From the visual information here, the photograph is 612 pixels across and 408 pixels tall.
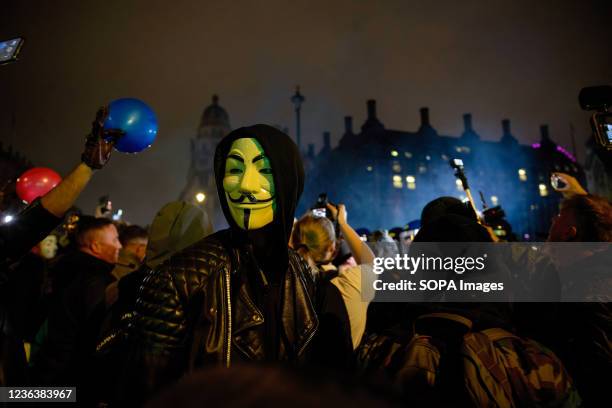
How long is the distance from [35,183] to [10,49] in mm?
3285

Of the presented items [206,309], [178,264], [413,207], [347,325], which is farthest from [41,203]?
[413,207]

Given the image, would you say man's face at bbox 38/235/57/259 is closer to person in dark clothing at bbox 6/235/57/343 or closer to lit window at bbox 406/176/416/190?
person in dark clothing at bbox 6/235/57/343

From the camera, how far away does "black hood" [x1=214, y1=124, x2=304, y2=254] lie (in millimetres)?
2137

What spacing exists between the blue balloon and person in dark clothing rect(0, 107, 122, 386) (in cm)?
150

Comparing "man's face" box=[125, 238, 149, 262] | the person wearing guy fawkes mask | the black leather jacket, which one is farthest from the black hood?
"man's face" box=[125, 238, 149, 262]

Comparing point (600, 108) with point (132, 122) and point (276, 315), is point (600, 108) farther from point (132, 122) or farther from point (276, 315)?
point (132, 122)

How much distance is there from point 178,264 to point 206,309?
10.7 inches

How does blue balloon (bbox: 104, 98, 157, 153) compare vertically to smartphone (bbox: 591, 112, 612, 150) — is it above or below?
above

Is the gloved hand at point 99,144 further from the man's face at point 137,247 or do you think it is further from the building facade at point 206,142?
the building facade at point 206,142

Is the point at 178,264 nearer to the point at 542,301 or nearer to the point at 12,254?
the point at 12,254

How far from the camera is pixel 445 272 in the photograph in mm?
2178

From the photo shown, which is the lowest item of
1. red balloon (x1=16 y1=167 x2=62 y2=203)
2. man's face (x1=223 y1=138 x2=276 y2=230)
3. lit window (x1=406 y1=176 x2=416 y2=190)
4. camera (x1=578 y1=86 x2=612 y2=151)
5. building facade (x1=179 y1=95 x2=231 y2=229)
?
man's face (x1=223 y1=138 x2=276 y2=230)

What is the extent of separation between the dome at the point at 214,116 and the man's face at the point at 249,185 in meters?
108

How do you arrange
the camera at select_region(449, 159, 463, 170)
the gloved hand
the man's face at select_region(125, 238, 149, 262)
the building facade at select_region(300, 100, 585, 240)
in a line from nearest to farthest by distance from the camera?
the gloved hand, the man's face at select_region(125, 238, 149, 262), the camera at select_region(449, 159, 463, 170), the building facade at select_region(300, 100, 585, 240)
